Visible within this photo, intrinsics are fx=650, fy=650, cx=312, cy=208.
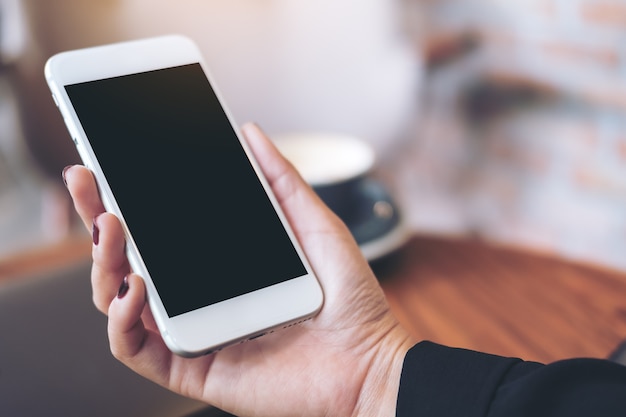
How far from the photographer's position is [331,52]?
44.3 inches

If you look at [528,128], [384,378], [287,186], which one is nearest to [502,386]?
[384,378]

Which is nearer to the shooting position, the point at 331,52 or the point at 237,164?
the point at 237,164

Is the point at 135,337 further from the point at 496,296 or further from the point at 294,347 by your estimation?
the point at 496,296

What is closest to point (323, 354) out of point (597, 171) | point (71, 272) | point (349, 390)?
point (349, 390)

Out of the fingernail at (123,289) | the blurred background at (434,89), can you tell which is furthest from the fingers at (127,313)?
the blurred background at (434,89)

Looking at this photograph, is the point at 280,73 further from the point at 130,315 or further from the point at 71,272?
the point at 130,315

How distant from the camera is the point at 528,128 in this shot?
107 cm

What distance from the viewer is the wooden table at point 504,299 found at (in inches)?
24.5

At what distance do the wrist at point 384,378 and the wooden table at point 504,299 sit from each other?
0.11 metres

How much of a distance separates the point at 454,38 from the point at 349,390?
2.58ft

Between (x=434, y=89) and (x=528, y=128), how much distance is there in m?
0.19

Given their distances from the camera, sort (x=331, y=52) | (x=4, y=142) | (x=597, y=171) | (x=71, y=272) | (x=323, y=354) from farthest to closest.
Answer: (x=4, y=142), (x=331, y=52), (x=597, y=171), (x=71, y=272), (x=323, y=354)

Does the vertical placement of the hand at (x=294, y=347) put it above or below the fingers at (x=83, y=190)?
below

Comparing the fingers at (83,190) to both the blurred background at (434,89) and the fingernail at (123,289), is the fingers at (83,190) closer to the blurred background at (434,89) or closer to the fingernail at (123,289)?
the fingernail at (123,289)
